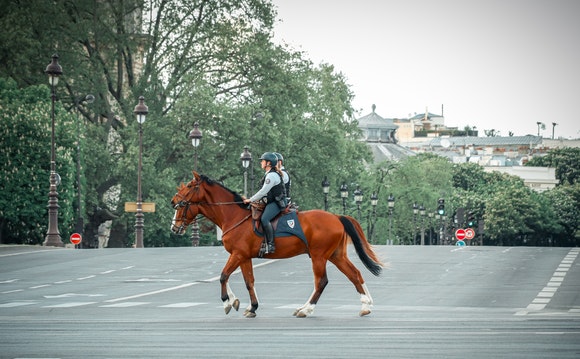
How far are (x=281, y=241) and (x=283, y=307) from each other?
3.04m

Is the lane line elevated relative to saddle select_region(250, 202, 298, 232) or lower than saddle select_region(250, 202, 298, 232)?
lower

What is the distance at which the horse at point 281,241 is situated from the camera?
1842 cm

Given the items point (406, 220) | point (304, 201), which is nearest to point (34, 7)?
point (304, 201)

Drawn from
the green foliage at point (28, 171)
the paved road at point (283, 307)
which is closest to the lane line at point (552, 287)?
the paved road at point (283, 307)

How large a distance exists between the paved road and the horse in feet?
1.29

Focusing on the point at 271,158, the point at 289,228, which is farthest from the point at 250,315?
the point at 271,158

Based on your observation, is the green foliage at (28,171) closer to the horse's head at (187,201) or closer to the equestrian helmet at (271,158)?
the horse's head at (187,201)

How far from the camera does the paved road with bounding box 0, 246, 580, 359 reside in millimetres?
13344

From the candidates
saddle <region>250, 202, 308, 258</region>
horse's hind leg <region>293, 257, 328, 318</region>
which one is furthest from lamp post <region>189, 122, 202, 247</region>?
horse's hind leg <region>293, 257, 328, 318</region>

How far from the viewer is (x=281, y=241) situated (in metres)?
18.6

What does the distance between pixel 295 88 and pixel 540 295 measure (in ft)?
166

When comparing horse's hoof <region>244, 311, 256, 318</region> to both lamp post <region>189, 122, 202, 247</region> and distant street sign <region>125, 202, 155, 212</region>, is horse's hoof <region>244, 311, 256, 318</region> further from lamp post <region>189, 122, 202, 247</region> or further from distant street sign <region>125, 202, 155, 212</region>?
lamp post <region>189, 122, 202, 247</region>

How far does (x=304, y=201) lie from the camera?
76.9 metres

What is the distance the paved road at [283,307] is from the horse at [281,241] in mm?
394
